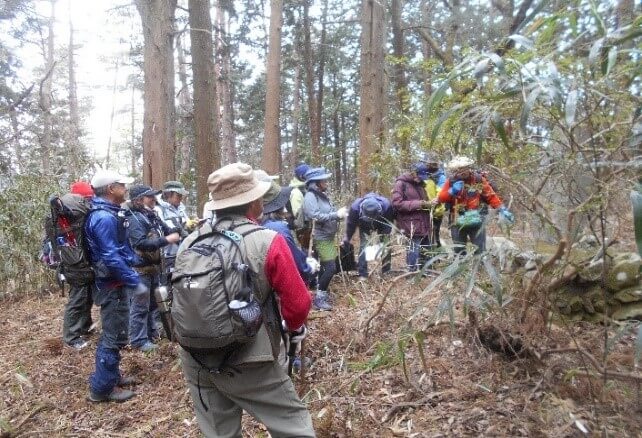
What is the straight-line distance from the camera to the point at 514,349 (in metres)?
3.25

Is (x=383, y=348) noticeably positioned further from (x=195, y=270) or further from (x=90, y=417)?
(x=90, y=417)

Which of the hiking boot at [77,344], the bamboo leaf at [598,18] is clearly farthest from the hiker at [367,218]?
the bamboo leaf at [598,18]

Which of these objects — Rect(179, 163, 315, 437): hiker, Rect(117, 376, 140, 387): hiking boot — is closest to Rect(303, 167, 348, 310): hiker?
Rect(117, 376, 140, 387): hiking boot

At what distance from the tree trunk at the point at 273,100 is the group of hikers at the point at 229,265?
11.4 feet

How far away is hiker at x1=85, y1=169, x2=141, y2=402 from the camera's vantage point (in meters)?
4.10

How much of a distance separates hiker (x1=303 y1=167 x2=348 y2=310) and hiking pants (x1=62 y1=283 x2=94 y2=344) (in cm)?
266

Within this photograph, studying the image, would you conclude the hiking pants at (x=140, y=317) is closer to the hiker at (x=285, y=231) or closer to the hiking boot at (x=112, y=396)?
the hiking boot at (x=112, y=396)

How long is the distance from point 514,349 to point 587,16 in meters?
2.13

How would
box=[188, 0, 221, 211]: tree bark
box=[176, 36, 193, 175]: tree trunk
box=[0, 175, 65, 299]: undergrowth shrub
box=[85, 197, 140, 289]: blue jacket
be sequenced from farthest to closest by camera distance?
box=[176, 36, 193, 175]: tree trunk → box=[0, 175, 65, 299]: undergrowth shrub → box=[188, 0, 221, 211]: tree bark → box=[85, 197, 140, 289]: blue jacket

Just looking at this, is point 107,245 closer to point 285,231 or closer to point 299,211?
point 285,231

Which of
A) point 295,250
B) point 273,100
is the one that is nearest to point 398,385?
point 295,250

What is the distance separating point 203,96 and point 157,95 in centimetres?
98

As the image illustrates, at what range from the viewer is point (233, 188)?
99.0 inches

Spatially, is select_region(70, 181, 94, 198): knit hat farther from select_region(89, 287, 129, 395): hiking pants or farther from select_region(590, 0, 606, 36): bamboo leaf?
select_region(590, 0, 606, 36): bamboo leaf
